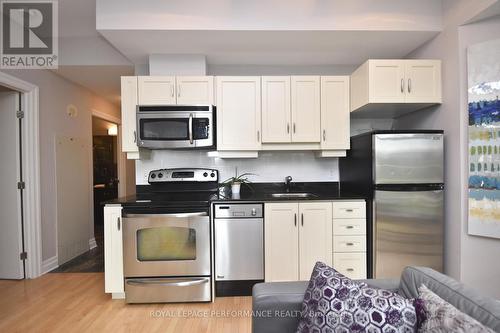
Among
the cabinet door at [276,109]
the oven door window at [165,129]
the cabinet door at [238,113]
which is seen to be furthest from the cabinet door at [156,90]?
the cabinet door at [276,109]

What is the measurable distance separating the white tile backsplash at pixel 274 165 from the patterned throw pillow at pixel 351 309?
81.8 inches

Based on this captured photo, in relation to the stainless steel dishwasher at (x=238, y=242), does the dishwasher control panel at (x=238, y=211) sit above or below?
above

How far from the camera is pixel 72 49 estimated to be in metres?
3.08

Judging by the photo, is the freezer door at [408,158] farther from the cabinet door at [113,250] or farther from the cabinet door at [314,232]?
the cabinet door at [113,250]

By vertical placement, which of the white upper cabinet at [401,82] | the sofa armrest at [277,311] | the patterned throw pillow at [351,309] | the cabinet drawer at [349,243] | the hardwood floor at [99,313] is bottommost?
the hardwood floor at [99,313]

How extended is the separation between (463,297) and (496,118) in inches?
70.6

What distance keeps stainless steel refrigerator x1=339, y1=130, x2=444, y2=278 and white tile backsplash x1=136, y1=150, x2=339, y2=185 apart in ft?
2.60

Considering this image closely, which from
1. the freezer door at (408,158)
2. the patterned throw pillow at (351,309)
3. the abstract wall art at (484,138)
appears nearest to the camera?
the patterned throw pillow at (351,309)

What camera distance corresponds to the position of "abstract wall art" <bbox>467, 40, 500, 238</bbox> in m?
2.01

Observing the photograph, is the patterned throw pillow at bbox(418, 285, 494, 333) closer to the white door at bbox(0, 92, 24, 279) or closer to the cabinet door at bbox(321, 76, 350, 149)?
the cabinet door at bbox(321, 76, 350, 149)

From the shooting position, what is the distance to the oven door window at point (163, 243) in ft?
7.77

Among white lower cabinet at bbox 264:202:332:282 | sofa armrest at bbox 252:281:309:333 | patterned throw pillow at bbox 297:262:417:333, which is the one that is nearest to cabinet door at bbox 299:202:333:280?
white lower cabinet at bbox 264:202:332:282

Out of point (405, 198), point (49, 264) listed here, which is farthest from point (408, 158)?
point (49, 264)

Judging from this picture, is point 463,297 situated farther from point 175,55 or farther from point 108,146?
point 108,146
